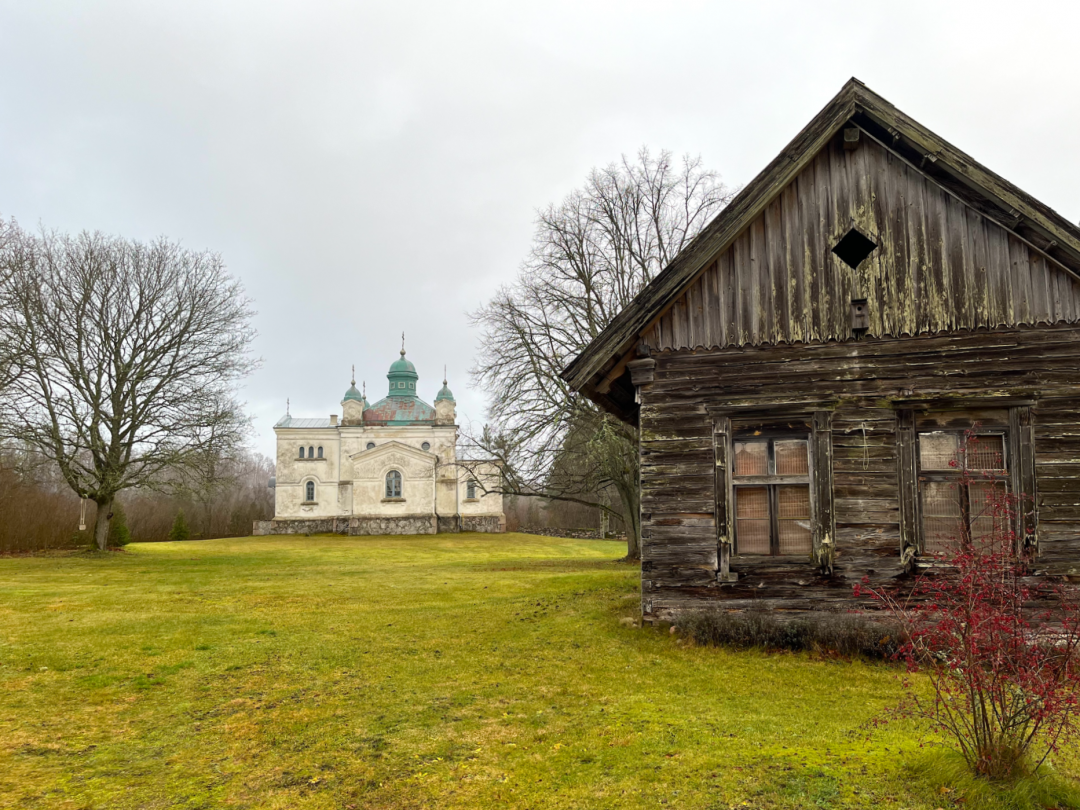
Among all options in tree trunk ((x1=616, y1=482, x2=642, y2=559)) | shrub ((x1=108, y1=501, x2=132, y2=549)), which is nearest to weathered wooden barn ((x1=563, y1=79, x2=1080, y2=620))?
tree trunk ((x1=616, y1=482, x2=642, y2=559))

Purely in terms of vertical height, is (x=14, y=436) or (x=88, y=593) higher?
(x=14, y=436)

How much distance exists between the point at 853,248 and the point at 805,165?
141cm

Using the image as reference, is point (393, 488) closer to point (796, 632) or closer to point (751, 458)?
point (751, 458)

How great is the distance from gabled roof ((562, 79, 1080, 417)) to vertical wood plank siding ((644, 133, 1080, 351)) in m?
0.18

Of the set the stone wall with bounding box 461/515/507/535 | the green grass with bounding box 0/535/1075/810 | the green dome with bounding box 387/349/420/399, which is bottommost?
the stone wall with bounding box 461/515/507/535

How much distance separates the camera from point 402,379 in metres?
67.2

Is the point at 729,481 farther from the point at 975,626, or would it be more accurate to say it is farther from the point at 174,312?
the point at 174,312

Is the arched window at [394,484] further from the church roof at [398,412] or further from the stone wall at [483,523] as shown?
Result: the stone wall at [483,523]

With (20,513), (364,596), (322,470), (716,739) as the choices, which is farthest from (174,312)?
(716,739)

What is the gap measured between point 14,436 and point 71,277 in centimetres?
753

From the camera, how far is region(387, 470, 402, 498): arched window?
58.7m

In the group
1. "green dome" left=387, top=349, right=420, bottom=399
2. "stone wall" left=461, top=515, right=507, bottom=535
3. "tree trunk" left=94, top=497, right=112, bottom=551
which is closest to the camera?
"tree trunk" left=94, top=497, right=112, bottom=551

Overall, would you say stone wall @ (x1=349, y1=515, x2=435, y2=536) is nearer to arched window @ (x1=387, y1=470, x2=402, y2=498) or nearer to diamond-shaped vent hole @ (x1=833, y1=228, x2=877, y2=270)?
arched window @ (x1=387, y1=470, x2=402, y2=498)

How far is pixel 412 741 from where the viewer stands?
6398 millimetres
